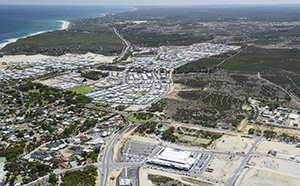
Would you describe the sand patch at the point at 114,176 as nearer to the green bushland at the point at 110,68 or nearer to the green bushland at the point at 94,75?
the green bushland at the point at 94,75

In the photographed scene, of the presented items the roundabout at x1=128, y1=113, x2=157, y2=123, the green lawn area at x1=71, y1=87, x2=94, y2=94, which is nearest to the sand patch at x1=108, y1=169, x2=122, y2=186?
the roundabout at x1=128, y1=113, x2=157, y2=123

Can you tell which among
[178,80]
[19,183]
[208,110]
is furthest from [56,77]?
[19,183]

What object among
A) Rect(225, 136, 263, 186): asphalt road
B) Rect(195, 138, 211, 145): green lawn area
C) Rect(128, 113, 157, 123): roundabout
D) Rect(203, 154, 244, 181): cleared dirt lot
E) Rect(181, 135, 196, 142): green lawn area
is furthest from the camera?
Rect(128, 113, 157, 123): roundabout

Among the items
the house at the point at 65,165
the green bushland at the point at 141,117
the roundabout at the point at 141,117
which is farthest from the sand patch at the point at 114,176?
the green bushland at the point at 141,117

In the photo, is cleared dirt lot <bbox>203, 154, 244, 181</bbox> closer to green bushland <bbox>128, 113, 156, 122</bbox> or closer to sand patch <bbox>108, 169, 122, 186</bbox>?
sand patch <bbox>108, 169, 122, 186</bbox>

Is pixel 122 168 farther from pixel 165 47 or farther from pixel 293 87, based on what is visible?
pixel 165 47

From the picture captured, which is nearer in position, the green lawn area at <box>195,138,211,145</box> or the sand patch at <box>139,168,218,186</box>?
the sand patch at <box>139,168,218,186</box>
